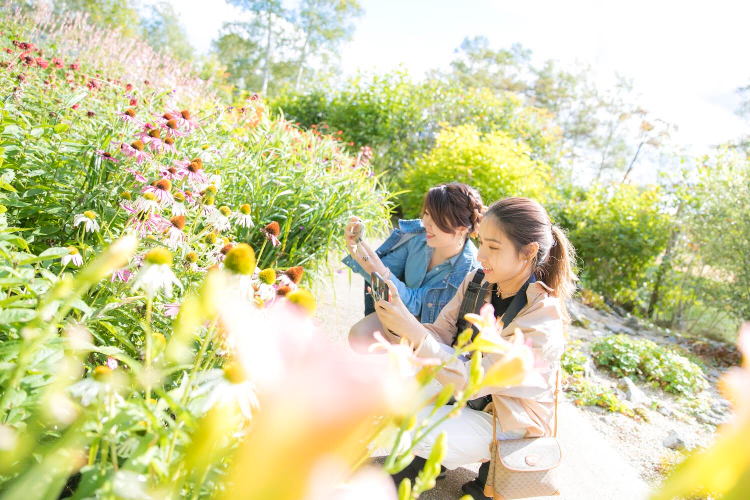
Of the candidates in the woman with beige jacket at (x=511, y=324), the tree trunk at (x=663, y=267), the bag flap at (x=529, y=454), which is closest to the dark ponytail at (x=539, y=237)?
the woman with beige jacket at (x=511, y=324)

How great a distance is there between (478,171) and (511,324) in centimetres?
541

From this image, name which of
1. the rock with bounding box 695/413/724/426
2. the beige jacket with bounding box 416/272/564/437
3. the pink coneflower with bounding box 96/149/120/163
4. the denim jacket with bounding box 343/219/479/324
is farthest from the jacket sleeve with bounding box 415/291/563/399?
the rock with bounding box 695/413/724/426

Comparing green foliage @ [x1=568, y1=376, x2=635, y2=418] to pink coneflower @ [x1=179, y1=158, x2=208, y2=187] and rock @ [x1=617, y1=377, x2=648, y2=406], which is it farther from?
pink coneflower @ [x1=179, y1=158, x2=208, y2=187]

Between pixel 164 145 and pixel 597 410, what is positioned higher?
pixel 164 145

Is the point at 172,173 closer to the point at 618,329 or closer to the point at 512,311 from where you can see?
the point at 512,311

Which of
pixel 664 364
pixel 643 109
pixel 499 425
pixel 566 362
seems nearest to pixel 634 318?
pixel 664 364

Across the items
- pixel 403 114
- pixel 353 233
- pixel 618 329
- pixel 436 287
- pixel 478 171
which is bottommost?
pixel 618 329

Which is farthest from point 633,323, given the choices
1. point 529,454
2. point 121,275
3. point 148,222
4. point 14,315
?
point 14,315

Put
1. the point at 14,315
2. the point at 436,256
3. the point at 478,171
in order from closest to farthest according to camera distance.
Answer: the point at 14,315 < the point at 436,256 < the point at 478,171

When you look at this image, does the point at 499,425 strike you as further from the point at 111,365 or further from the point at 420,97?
the point at 420,97

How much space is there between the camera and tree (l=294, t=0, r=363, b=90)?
25.7 metres

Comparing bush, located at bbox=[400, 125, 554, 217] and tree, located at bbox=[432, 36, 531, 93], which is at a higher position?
tree, located at bbox=[432, 36, 531, 93]

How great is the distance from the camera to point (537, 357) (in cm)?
145

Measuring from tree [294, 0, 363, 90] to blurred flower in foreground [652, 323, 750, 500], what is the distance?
26.3 m
